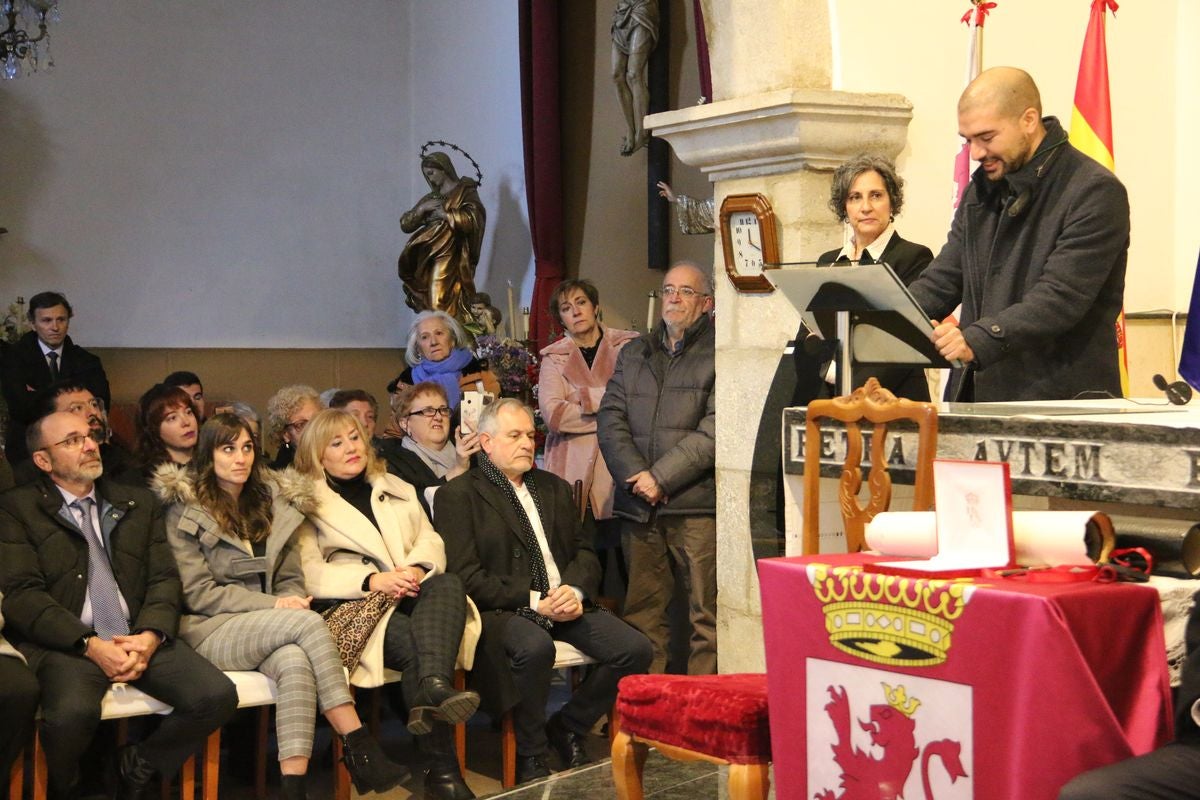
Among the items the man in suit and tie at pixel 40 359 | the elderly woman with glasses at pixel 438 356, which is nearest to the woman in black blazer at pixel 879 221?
the elderly woman with glasses at pixel 438 356

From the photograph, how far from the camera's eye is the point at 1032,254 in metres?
3.22

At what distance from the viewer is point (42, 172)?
28.2ft

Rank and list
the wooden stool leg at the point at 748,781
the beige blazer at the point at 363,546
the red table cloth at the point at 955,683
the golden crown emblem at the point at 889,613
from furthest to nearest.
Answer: the beige blazer at the point at 363,546
the wooden stool leg at the point at 748,781
the golden crown emblem at the point at 889,613
the red table cloth at the point at 955,683

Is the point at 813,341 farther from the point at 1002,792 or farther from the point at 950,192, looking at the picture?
the point at 1002,792

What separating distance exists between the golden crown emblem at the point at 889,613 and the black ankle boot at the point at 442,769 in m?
1.98

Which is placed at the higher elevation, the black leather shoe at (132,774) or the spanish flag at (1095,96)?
the spanish flag at (1095,96)

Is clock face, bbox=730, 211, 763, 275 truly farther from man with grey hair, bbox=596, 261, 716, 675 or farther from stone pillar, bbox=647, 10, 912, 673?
man with grey hair, bbox=596, 261, 716, 675

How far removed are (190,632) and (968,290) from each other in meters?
2.33

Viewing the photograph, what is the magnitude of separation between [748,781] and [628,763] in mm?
330

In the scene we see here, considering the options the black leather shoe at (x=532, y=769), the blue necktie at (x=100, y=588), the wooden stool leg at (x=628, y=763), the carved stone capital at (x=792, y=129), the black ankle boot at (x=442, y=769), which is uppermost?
the carved stone capital at (x=792, y=129)

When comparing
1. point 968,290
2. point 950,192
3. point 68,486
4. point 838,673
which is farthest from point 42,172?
point 838,673

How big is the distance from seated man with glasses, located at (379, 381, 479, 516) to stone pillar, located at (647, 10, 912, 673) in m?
1.04

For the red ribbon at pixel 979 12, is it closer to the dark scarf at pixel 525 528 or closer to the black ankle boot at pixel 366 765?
the dark scarf at pixel 525 528

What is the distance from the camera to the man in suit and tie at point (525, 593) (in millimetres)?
4301
